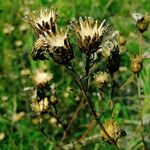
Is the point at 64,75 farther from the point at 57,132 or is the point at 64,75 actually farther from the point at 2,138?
the point at 2,138

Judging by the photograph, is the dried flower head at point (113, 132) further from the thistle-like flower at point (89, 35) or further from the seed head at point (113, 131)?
the thistle-like flower at point (89, 35)

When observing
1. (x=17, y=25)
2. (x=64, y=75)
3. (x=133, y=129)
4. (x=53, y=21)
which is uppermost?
(x=17, y=25)

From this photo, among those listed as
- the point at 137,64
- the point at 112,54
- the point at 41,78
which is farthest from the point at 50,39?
the point at 41,78

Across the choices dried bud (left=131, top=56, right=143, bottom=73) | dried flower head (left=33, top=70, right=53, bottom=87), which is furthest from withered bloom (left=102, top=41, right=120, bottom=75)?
dried flower head (left=33, top=70, right=53, bottom=87)

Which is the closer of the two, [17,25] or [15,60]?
[15,60]

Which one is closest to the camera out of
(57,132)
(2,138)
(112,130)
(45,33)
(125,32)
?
(45,33)

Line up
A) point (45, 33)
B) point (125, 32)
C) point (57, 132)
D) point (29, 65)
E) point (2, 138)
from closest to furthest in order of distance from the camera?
1. point (45, 33)
2. point (2, 138)
3. point (57, 132)
4. point (29, 65)
5. point (125, 32)

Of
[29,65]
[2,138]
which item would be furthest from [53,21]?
[29,65]
